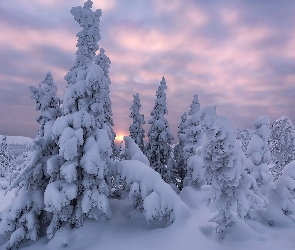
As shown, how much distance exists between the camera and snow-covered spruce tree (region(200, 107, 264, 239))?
11.6 metres

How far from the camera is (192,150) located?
94.0 ft

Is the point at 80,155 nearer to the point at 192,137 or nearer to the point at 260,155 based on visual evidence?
the point at 260,155

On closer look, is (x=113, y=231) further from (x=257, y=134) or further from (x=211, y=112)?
(x=257, y=134)

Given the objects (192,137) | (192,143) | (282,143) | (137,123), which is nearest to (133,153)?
(192,143)

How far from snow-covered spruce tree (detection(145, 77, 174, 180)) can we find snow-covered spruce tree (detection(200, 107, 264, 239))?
18.7 metres

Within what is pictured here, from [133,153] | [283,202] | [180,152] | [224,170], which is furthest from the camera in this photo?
[180,152]

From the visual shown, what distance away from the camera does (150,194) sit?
48.2 feet

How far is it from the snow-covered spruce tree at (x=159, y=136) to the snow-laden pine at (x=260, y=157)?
1388cm

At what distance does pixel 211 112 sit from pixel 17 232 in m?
11.8

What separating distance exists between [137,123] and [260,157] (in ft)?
56.8

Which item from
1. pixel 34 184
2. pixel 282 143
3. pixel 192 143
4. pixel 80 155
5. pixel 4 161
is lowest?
pixel 4 161

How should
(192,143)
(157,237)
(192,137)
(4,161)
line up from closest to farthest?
(157,237), (192,143), (192,137), (4,161)

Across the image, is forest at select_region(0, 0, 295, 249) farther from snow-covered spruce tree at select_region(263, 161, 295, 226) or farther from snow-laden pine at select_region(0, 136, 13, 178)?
snow-laden pine at select_region(0, 136, 13, 178)

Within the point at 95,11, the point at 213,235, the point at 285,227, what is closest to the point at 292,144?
the point at 285,227
